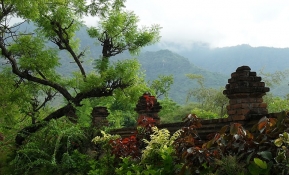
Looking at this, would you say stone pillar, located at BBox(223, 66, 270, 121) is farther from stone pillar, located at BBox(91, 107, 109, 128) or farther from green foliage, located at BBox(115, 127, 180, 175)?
stone pillar, located at BBox(91, 107, 109, 128)

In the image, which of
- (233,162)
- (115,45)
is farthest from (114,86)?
(233,162)

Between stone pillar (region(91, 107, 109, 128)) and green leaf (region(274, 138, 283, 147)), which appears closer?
green leaf (region(274, 138, 283, 147))

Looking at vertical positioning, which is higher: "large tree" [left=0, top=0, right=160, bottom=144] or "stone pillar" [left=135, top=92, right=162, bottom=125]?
"large tree" [left=0, top=0, right=160, bottom=144]

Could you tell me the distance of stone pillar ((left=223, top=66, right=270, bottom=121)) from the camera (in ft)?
18.2

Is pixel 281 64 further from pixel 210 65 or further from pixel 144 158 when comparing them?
pixel 144 158

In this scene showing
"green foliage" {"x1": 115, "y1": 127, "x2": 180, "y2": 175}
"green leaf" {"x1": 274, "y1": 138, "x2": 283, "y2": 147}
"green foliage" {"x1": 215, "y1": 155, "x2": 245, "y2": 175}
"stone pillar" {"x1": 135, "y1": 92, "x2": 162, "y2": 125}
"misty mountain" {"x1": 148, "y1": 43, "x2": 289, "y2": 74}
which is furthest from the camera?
"misty mountain" {"x1": 148, "y1": 43, "x2": 289, "y2": 74}

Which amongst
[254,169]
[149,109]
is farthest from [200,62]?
[254,169]

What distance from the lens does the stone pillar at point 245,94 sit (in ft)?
18.2

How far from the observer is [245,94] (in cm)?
555

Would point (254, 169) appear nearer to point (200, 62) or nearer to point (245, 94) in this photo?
point (245, 94)

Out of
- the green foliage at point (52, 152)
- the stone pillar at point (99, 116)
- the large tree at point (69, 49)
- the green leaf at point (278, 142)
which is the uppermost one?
the large tree at point (69, 49)

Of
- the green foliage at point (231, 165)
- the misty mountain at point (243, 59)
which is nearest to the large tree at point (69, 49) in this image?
the green foliage at point (231, 165)

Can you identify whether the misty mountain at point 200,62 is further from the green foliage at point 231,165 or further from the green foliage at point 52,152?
the green foliage at point 231,165

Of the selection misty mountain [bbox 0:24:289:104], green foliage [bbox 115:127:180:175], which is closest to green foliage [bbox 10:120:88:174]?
green foliage [bbox 115:127:180:175]
